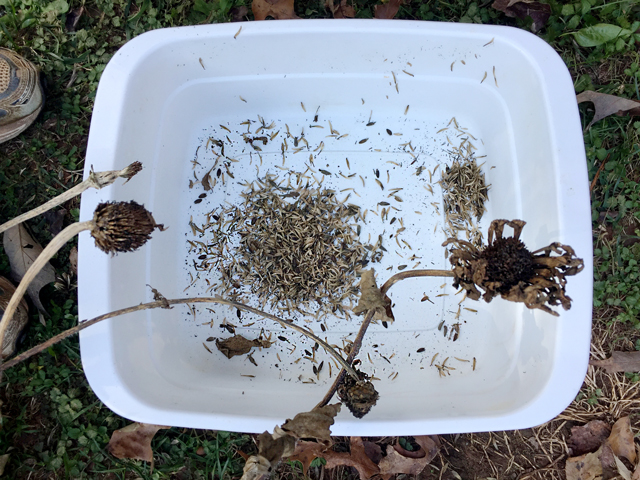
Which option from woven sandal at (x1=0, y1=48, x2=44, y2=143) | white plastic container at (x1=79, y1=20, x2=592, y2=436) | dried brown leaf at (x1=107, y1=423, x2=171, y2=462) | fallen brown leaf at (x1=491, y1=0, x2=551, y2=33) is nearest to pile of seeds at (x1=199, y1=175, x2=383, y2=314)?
white plastic container at (x1=79, y1=20, x2=592, y2=436)

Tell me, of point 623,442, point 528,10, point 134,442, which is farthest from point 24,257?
point 623,442

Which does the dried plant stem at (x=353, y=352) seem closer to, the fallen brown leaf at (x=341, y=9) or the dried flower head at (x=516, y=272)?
the dried flower head at (x=516, y=272)

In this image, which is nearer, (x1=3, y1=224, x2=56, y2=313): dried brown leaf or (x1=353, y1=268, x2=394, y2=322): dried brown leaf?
(x1=353, y1=268, x2=394, y2=322): dried brown leaf

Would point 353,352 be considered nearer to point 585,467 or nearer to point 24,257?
point 585,467

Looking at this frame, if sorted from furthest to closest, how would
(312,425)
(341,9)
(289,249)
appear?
(341,9)
(289,249)
(312,425)

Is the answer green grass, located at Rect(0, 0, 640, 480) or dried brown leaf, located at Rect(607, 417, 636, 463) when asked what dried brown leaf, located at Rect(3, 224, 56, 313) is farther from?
dried brown leaf, located at Rect(607, 417, 636, 463)

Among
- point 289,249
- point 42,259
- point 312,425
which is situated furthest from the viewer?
point 289,249
